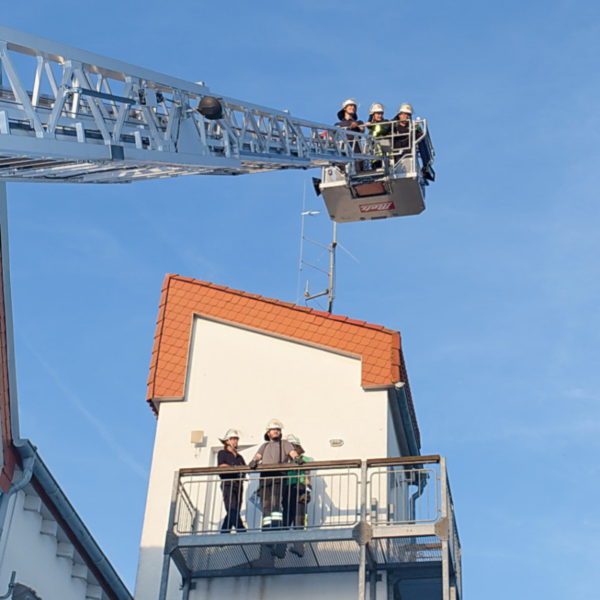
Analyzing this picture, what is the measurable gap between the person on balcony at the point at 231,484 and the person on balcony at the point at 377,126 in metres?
8.35

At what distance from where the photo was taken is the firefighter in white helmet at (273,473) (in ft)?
59.6

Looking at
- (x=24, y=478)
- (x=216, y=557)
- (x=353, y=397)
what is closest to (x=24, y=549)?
(x=24, y=478)

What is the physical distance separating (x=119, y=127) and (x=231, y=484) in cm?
673

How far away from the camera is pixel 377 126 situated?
84.5ft

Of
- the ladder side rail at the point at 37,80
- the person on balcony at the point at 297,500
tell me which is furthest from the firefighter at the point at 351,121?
the ladder side rail at the point at 37,80

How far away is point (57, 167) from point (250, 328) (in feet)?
29.6

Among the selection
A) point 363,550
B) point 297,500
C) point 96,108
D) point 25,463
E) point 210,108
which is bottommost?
point 363,550

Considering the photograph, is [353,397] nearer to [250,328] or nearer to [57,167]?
[250,328]

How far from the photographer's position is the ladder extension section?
12039 mm

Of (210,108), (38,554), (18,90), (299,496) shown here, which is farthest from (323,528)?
(18,90)

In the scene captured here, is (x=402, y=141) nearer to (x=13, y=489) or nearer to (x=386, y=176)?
(x=386, y=176)

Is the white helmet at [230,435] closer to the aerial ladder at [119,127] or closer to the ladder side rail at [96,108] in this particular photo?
the aerial ladder at [119,127]

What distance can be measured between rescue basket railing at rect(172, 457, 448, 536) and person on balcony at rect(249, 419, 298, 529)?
0.05 feet

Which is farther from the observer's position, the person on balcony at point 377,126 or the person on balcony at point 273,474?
the person on balcony at point 377,126
